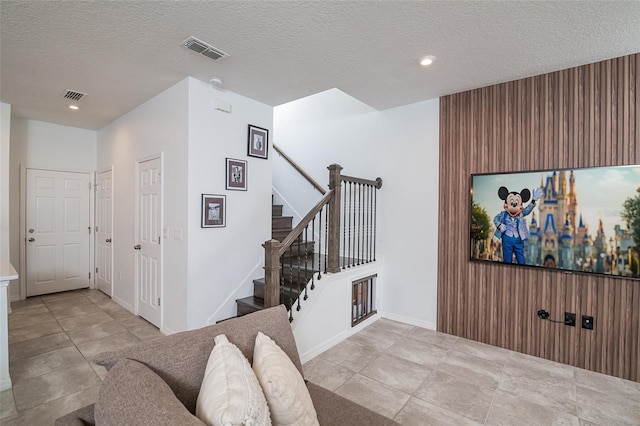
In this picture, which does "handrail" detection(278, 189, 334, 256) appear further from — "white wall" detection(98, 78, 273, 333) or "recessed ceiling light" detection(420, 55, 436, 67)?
"recessed ceiling light" detection(420, 55, 436, 67)

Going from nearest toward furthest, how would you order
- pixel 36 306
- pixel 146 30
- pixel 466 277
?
pixel 146 30, pixel 466 277, pixel 36 306

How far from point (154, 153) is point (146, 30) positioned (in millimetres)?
1603

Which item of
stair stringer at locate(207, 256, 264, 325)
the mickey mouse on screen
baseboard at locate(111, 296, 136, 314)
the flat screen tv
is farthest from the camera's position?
baseboard at locate(111, 296, 136, 314)

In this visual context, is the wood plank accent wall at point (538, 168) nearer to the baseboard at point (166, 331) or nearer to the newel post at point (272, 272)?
the newel post at point (272, 272)

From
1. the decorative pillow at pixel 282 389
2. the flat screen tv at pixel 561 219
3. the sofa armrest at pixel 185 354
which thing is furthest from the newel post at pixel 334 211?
the decorative pillow at pixel 282 389

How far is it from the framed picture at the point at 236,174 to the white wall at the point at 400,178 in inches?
60.0

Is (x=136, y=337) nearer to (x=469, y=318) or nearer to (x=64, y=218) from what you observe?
(x=64, y=218)

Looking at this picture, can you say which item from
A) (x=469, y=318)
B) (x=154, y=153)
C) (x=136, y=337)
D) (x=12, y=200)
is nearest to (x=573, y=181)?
(x=469, y=318)

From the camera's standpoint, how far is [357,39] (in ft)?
7.69

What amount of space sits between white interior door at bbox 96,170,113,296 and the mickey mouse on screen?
533 centimetres

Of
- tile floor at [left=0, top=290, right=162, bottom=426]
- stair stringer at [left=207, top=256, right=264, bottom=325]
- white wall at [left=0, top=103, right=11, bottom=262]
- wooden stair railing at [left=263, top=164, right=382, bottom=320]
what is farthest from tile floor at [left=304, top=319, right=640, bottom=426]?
white wall at [left=0, top=103, right=11, bottom=262]

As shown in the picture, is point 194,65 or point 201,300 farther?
point 201,300

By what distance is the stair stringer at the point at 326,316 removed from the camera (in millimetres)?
2812

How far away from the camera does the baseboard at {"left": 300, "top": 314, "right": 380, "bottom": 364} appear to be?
2821mm
